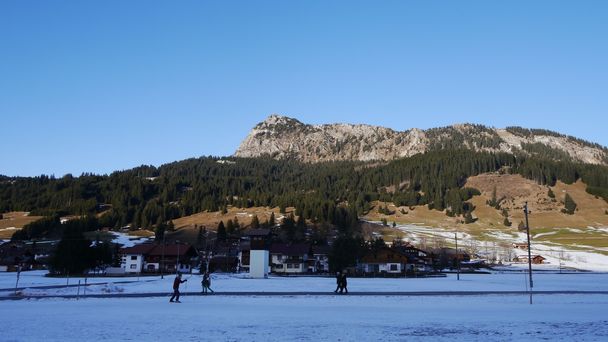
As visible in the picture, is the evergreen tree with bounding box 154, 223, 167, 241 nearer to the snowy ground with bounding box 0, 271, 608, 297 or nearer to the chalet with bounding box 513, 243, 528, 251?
the snowy ground with bounding box 0, 271, 608, 297

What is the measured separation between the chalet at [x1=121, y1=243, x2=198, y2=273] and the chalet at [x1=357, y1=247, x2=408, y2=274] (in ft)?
129

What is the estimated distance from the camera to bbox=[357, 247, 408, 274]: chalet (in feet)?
343

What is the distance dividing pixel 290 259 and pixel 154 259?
31779 mm

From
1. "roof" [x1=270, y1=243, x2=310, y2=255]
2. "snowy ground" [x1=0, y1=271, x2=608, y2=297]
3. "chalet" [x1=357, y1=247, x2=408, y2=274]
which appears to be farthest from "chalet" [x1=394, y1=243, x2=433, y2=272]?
"snowy ground" [x1=0, y1=271, x2=608, y2=297]

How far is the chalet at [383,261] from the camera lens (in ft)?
343

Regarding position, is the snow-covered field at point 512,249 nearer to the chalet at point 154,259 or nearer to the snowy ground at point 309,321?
the chalet at point 154,259

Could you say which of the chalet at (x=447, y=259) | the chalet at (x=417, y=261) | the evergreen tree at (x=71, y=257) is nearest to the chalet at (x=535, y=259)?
the chalet at (x=447, y=259)

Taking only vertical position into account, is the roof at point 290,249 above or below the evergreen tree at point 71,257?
above

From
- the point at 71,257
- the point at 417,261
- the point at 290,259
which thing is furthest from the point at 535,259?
the point at 71,257

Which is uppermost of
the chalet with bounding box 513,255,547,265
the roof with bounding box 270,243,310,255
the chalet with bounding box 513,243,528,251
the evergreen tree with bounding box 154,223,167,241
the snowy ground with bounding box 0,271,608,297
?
the evergreen tree with bounding box 154,223,167,241

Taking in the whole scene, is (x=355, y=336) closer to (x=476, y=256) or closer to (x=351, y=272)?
(x=351, y=272)

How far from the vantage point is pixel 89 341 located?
14.9m

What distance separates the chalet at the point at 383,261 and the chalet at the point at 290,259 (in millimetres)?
14542

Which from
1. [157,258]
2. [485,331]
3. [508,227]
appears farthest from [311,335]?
[508,227]
